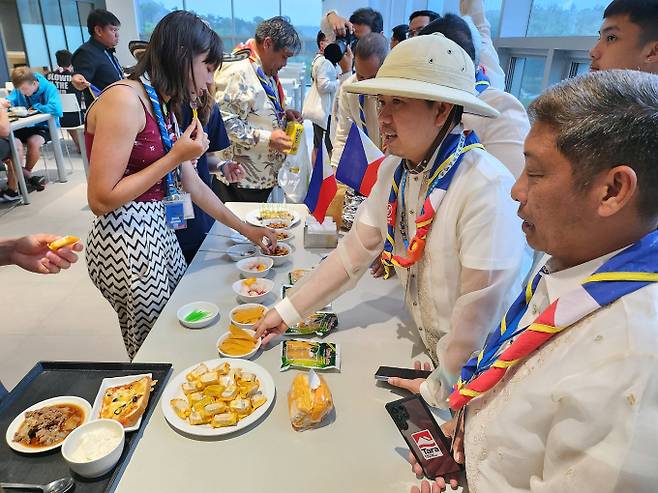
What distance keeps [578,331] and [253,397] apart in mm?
720

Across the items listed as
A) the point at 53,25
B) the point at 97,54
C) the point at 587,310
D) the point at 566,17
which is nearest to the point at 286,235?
the point at 587,310

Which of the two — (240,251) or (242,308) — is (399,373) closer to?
(242,308)

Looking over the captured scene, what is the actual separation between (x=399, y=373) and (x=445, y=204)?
0.45m

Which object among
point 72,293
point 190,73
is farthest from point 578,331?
point 72,293

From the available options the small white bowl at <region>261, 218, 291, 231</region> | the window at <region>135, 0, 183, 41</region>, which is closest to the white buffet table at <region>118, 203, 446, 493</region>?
the small white bowl at <region>261, 218, 291, 231</region>

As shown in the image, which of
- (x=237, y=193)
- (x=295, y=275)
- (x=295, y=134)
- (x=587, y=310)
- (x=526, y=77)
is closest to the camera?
(x=587, y=310)

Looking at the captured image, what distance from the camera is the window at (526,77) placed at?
3.00 metres

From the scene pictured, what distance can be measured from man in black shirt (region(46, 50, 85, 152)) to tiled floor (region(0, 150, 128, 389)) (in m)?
2.28

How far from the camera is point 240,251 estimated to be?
1.79 meters

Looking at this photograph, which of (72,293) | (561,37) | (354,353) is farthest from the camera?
(72,293)

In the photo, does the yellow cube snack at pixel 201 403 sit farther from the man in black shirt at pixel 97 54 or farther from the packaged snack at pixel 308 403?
the man in black shirt at pixel 97 54

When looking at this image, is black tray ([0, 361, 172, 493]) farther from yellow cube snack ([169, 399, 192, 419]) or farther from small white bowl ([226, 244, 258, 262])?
small white bowl ([226, 244, 258, 262])

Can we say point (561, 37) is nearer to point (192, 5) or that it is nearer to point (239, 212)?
point (239, 212)

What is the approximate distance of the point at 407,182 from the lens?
1224 millimetres
